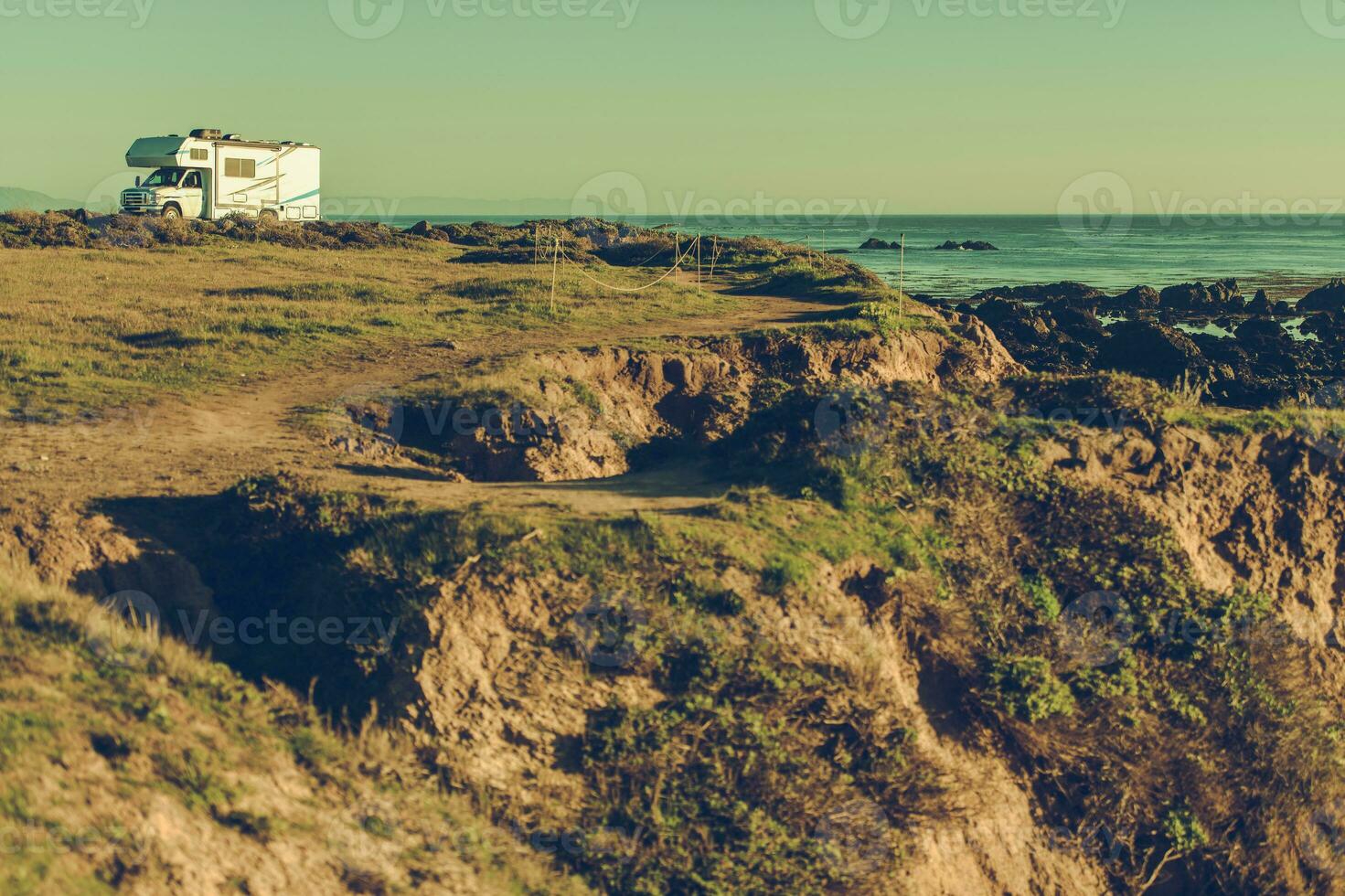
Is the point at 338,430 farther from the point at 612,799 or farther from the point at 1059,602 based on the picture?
the point at 1059,602

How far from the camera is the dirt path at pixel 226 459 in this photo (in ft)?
42.8

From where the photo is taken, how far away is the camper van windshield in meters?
42.8

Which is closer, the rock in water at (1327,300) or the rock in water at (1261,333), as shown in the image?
the rock in water at (1261,333)

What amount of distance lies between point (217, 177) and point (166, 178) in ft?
5.66

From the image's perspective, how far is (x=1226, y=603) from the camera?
13.1 meters

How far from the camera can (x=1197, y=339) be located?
1302 inches

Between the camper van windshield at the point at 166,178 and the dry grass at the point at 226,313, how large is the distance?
27.7 feet

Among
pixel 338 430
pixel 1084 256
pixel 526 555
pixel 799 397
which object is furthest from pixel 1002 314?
pixel 1084 256

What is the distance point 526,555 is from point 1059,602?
582 centimetres
